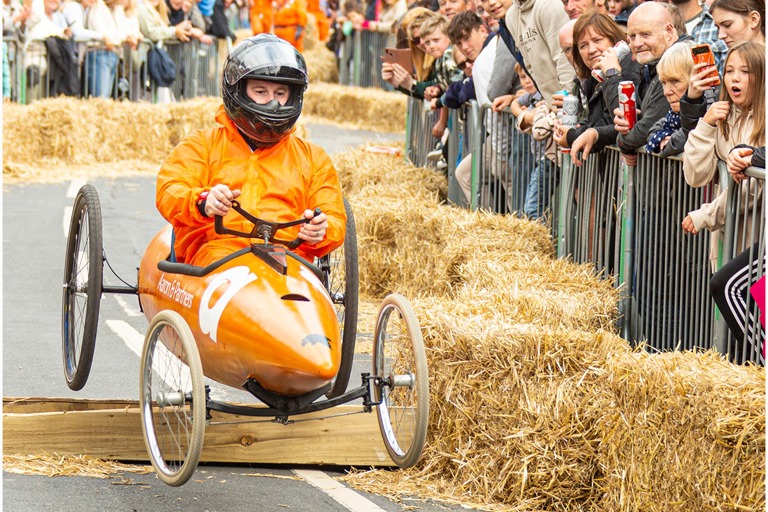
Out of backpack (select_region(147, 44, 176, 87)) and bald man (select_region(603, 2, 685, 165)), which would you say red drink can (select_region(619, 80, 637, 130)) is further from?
backpack (select_region(147, 44, 176, 87))

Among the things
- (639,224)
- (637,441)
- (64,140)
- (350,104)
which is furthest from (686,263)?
(350,104)

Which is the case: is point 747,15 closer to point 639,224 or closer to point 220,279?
point 639,224

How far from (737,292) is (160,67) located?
55.7ft

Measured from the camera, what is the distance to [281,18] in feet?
88.5

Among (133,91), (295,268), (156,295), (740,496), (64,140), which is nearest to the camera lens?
(740,496)

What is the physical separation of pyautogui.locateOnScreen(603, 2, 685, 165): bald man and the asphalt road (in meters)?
2.38

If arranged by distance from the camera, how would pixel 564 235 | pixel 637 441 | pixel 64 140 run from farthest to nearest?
1. pixel 64 140
2. pixel 564 235
3. pixel 637 441

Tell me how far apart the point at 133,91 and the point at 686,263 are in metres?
16.0

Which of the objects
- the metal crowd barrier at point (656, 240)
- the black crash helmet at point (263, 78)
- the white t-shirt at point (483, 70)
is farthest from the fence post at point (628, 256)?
the white t-shirt at point (483, 70)

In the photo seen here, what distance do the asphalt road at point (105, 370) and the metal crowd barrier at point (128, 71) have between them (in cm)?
406

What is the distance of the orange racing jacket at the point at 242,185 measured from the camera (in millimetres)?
6719

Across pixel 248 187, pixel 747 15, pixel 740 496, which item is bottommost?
pixel 740 496

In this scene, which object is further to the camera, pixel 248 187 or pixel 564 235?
pixel 564 235

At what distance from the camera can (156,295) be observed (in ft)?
22.9
